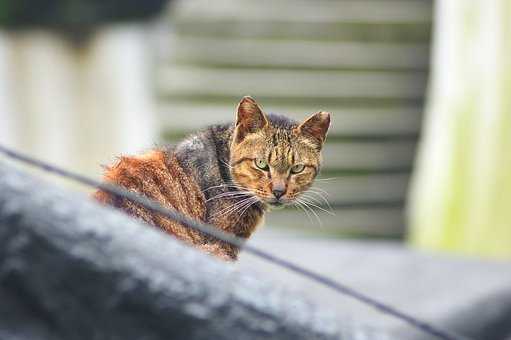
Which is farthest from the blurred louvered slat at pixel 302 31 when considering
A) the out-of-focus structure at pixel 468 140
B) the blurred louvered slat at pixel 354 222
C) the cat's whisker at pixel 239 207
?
the cat's whisker at pixel 239 207

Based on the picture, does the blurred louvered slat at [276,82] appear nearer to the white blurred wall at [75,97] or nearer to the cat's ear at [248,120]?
the white blurred wall at [75,97]

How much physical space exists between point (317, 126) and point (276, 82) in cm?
283

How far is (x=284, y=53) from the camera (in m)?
3.32

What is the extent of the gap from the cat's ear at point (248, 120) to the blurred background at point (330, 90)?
2105 mm

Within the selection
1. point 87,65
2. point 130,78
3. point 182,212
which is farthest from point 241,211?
point 130,78

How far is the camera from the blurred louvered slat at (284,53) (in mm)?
3316

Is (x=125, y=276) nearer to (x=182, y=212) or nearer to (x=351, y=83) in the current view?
(x=182, y=212)

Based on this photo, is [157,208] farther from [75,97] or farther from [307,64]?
[307,64]

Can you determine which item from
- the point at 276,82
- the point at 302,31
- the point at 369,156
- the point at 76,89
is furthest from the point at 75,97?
the point at 369,156

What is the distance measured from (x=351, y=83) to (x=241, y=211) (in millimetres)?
2846

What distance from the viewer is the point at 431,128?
342 centimetres

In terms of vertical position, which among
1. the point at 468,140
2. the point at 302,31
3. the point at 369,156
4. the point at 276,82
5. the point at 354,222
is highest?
the point at 302,31

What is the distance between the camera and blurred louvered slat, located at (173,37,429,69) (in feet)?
10.9

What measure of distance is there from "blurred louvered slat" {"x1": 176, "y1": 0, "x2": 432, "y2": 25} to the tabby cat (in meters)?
2.79
